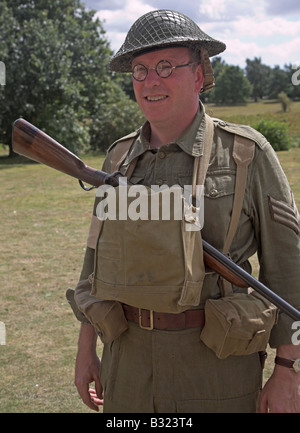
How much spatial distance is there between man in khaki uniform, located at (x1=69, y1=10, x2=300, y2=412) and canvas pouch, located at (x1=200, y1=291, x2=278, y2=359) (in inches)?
2.8

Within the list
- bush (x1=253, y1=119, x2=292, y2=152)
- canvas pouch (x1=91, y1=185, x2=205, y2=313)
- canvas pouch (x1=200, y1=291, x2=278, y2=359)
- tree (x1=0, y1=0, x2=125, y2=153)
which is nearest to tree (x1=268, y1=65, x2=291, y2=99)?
tree (x1=0, y1=0, x2=125, y2=153)

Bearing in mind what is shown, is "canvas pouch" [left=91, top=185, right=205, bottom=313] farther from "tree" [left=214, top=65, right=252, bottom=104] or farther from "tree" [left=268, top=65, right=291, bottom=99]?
"tree" [left=268, top=65, right=291, bottom=99]

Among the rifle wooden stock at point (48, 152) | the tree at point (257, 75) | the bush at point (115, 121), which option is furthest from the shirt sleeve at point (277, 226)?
the tree at point (257, 75)

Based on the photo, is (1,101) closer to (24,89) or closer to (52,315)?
(24,89)

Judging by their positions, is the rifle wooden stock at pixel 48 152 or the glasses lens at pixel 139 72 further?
the rifle wooden stock at pixel 48 152

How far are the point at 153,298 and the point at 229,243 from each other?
45 centimetres

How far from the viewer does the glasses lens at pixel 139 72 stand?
7.77 ft

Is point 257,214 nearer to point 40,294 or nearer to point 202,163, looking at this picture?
point 202,163

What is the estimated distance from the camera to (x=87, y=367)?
107 inches

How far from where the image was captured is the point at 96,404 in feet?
9.04

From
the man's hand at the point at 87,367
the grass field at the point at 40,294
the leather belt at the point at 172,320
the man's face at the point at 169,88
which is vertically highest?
the man's face at the point at 169,88

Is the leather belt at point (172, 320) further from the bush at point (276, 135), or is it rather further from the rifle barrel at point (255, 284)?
the bush at point (276, 135)

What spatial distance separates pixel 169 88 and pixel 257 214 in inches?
26.4

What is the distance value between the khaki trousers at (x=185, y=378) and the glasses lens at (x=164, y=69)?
3.68 feet
